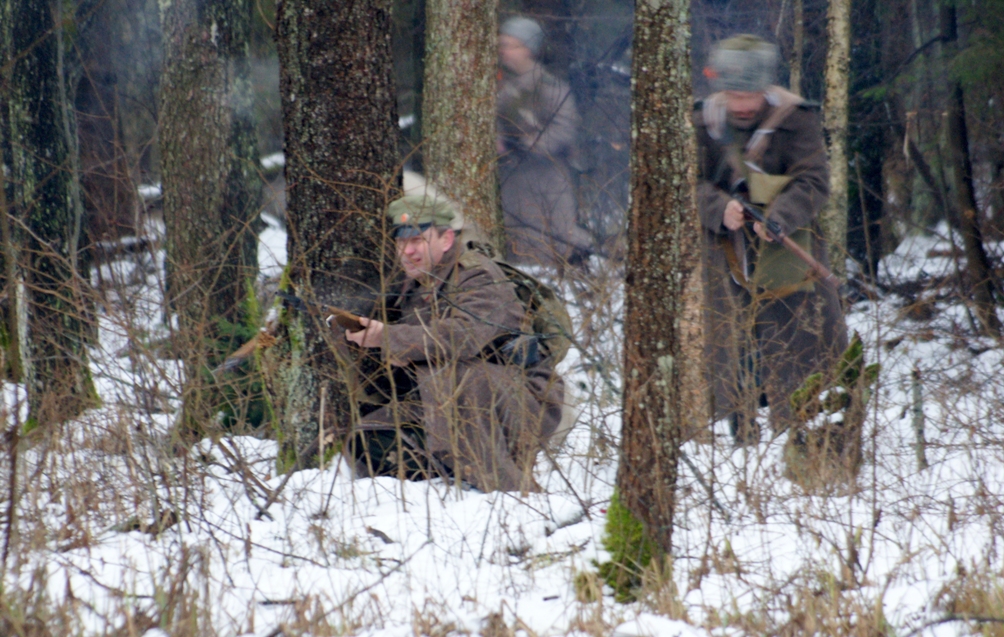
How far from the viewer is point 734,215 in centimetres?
433

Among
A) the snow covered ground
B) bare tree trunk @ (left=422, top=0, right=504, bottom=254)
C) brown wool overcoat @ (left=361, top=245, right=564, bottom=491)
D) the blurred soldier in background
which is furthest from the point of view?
the blurred soldier in background

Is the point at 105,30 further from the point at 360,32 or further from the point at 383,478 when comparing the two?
the point at 383,478

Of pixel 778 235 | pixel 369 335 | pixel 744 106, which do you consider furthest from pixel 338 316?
pixel 744 106

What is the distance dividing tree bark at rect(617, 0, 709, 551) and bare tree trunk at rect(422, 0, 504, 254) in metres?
2.78

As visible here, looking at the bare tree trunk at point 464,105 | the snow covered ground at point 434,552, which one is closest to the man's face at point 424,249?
the snow covered ground at point 434,552

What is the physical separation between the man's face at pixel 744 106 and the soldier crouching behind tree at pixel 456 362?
1531 millimetres

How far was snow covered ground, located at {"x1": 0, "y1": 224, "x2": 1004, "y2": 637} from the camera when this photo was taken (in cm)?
259

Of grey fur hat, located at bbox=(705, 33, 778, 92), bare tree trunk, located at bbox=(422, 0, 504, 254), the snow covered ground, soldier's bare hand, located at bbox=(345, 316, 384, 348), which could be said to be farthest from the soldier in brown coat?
soldier's bare hand, located at bbox=(345, 316, 384, 348)

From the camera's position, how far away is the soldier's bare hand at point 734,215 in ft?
14.2

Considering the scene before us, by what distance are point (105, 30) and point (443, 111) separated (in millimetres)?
7299

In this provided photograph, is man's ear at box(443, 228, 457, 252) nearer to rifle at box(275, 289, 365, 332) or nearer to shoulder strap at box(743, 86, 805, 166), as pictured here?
rifle at box(275, 289, 365, 332)

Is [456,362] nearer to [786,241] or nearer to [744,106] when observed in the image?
[786,241]

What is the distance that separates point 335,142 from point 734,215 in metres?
1.80

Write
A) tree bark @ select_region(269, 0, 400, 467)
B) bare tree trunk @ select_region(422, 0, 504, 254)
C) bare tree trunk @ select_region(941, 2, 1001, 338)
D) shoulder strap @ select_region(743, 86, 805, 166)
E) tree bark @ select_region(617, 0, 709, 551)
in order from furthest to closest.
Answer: bare tree trunk @ select_region(941, 2, 1001, 338)
bare tree trunk @ select_region(422, 0, 504, 254)
shoulder strap @ select_region(743, 86, 805, 166)
tree bark @ select_region(269, 0, 400, 467)
tree bark @ select_region(617, 0, 709, 551)
